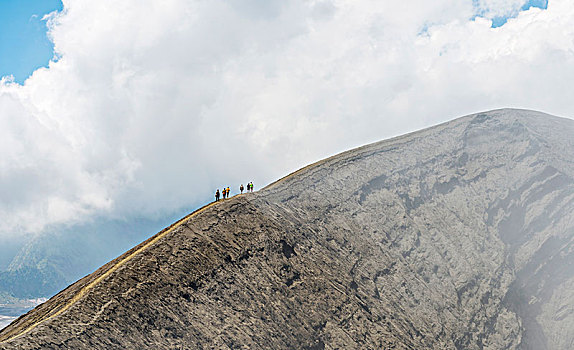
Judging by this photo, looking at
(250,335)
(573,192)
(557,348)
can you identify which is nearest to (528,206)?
(573,192)

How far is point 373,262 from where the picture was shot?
207ft

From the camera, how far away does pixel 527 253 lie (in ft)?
243

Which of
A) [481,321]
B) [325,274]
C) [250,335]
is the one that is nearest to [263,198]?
[325,274]

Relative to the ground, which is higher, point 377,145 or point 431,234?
point 377,145

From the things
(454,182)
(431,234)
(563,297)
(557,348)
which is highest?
(454,182)

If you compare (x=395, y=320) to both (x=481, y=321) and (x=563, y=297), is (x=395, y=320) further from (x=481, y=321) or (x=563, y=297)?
(x=563, y=297)

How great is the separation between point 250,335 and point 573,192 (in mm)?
56792

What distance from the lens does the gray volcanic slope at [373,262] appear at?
44.6 meters

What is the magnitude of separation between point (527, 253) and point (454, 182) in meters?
13.8

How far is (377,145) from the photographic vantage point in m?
80.0

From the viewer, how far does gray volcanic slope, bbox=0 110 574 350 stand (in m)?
44.6

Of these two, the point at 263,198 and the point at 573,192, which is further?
the point at 573,192

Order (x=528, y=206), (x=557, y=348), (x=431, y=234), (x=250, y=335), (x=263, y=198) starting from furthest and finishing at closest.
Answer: (x=528, y=206) < (x=431, y=234) < (x=557, y=348) < (x=263, y=198) < (x=250, y=335)

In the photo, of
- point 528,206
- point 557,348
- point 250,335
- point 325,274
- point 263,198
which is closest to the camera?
point 250,335
